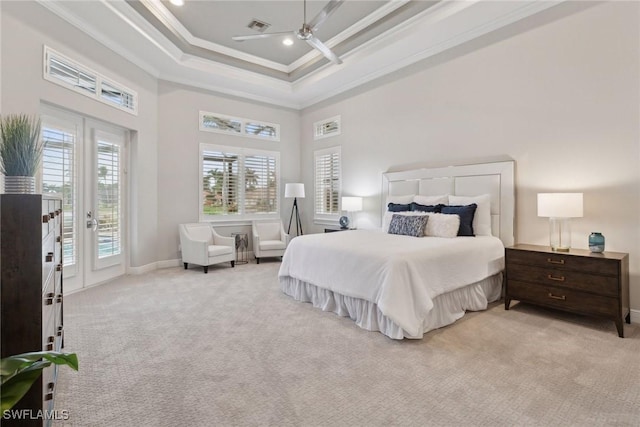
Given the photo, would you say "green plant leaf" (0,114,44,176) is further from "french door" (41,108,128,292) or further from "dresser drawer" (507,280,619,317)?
"dresser drawer" (507,280,619,317)

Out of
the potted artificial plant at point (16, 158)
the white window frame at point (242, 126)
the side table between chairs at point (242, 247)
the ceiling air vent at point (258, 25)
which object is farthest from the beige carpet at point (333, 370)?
the ceiling air vent at point (258, 25)

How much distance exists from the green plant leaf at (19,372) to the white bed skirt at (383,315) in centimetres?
232

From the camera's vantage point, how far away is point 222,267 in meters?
5.77

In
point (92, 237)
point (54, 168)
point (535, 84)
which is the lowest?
point (92, 237)

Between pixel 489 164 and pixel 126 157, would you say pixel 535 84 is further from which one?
pixel 126 157

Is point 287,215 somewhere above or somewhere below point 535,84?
below

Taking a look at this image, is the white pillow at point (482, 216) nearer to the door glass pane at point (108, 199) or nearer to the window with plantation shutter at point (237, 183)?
the window with plantation shutter at point (237, 183)

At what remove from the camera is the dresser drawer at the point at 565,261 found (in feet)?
9.34

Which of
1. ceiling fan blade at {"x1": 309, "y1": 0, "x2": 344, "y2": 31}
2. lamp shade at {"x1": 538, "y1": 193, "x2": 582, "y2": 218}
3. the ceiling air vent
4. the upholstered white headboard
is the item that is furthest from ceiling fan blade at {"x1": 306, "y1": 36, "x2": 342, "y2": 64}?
lamp shade at {"x1": 538, "y1": 193, "x2": 582, "y2": 218}

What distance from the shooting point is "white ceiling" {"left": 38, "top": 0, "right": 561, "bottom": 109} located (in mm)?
3906

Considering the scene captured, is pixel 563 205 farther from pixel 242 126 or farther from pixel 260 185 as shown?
pixel 242 126

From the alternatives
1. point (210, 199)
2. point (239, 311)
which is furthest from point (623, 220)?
point (210, 199)

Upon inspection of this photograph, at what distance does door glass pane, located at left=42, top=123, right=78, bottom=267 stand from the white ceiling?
138cm

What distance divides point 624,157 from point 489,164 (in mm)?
1256
